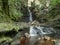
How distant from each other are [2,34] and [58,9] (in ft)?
42.0

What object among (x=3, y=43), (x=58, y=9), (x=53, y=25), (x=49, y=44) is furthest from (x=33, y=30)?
(x=49, y=44)

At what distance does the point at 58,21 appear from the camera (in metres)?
20.4

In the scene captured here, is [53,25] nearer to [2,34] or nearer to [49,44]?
[2,34]

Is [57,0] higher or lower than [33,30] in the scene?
higher

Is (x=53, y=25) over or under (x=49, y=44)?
under

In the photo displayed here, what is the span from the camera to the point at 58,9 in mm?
23594

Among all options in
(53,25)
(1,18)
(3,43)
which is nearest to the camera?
(3,43)

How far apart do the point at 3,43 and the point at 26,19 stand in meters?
14.3

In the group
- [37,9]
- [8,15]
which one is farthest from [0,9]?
[37,9]

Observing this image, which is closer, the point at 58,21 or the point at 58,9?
the point at 58,21

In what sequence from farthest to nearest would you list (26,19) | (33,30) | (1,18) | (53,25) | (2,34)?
(26,19), (53,25), (33,30), (1,18), (2,34)

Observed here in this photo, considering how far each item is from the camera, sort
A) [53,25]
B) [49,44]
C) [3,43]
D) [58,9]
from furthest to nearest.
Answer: [58,9] < [53,25] < [3,43] < [49,44]

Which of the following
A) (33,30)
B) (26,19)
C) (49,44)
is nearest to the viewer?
(49,44)

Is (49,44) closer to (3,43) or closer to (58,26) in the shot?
(3,43)
